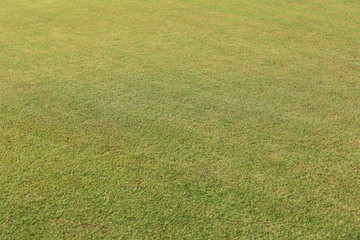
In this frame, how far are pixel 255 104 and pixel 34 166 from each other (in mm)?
1665

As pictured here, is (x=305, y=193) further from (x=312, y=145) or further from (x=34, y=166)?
(x=34, y=166)

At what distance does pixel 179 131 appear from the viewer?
2701 mm

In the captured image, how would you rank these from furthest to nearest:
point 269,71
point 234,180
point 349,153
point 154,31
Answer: point 154,31 < point 269,71 < point 349,153 < point 234,180

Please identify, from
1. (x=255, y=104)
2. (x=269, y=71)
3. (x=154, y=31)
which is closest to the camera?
(x=255, y=104)

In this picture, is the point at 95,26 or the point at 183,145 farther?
the point at 95,26

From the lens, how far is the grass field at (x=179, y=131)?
6.58 ft

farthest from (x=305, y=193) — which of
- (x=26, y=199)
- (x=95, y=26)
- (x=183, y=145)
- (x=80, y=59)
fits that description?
(x=95, y=26)

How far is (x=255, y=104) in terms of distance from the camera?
9.98 feet

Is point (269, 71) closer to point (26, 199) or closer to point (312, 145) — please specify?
point (312, 145)

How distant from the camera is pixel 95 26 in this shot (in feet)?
15.7

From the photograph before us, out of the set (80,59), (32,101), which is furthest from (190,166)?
(80,59)

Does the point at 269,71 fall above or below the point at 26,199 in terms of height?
above

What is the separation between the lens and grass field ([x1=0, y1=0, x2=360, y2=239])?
2006 mm

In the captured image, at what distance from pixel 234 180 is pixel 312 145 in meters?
0.66
